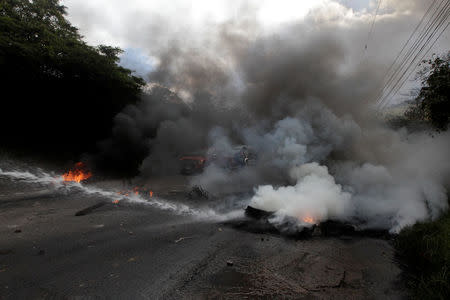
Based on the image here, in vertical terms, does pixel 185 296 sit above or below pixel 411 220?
below

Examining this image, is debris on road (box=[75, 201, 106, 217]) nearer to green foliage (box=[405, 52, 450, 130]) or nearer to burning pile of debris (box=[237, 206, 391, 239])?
burning pile of debris (box=[237, 206, 391, 239])

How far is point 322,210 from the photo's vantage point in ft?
21.2

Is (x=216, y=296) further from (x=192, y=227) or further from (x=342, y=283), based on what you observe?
(x=192, y=227)

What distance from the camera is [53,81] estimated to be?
49.2 ft

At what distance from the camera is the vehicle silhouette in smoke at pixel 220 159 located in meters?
12.9

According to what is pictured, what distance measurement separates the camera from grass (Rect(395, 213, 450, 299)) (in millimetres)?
3883

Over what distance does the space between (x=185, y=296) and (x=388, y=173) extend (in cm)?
902

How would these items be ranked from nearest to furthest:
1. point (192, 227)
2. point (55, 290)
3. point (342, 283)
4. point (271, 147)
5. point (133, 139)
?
1. point (55, 290)
2. point (342, 283)
3. point (192, 227)
4. point (271, 147)
5. point (133, 139)

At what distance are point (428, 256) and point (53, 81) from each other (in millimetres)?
19066

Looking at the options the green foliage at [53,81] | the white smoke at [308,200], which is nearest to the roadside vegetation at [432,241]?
the white smoke at [308,200]

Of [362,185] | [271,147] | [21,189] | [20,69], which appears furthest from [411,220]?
[20,69]

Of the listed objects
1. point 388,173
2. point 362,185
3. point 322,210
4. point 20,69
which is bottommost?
point 322,210

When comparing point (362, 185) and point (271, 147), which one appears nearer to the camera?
point (362, 185)

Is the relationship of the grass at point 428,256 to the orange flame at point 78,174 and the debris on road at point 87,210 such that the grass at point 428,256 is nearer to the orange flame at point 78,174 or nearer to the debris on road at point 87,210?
the debris on road at point 87,210
